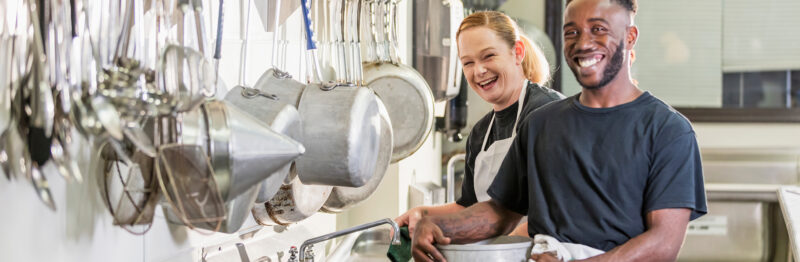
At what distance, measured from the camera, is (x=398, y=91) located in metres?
1.43

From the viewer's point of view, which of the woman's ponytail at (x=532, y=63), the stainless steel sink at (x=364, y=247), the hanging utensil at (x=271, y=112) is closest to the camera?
the hanging utensil at (x=271, y=112)

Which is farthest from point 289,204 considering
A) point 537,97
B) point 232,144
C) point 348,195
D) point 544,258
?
point 537,97

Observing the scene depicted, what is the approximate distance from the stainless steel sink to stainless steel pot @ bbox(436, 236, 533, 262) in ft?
1.47

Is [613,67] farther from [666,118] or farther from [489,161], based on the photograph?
[489,161]

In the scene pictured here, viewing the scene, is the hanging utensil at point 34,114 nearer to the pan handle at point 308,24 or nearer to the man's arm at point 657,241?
the pan handle at point 308,24

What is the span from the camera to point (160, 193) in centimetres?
72

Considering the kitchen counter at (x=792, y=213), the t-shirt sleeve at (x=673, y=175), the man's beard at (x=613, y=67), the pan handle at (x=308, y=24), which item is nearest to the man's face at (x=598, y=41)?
the man's beard at (x=613, y=67)

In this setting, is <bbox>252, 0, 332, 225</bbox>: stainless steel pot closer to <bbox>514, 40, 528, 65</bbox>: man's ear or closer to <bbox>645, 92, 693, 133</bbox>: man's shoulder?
<bbox>645, 92, 693, 133</bbox>: man's shoulder

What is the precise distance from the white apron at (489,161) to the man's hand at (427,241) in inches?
15.8

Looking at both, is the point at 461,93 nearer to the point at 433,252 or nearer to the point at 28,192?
the point at 433,252

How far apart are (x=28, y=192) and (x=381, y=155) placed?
47cm

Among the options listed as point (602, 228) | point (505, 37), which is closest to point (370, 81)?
point (505, 37)

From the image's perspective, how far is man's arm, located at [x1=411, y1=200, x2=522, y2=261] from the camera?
108cm

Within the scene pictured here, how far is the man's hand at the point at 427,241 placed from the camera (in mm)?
1062
